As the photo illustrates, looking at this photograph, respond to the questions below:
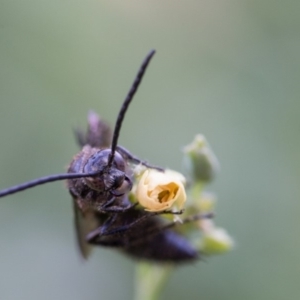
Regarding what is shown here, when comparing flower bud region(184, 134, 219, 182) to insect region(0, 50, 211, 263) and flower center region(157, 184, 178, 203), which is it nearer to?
insect region(0, 50, 211, 263)

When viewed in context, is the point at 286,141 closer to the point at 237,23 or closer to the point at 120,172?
the point at 237,23

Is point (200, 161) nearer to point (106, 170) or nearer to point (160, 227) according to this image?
point (160, 227)

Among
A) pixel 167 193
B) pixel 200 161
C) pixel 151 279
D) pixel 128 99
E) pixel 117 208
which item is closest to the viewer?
pixel 128 99

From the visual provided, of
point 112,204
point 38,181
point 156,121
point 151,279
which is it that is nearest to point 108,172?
point 112,204

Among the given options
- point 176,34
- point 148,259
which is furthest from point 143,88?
point 148,259

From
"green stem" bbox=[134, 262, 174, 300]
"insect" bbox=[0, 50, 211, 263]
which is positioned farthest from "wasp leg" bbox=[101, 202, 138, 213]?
"green stem" bbox=[134, 262, 174, 300]

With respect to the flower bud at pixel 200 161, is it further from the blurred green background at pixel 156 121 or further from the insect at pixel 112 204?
the blurred green background at pixel 156 121

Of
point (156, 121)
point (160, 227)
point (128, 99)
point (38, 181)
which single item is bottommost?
point (156, 121)

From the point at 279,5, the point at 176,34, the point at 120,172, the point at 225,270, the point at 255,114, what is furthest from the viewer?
the point at 176,34
